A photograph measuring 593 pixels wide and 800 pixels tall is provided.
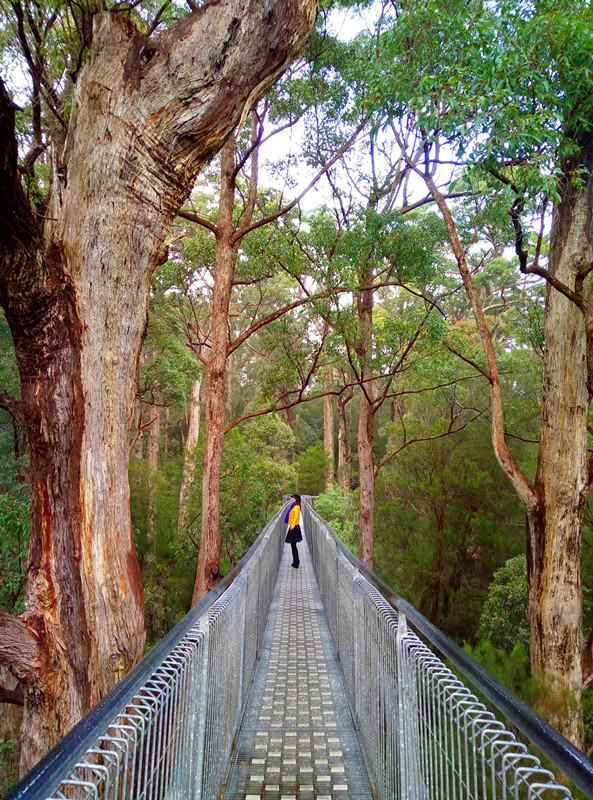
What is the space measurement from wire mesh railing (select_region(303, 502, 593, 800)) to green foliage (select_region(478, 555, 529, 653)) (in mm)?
8157

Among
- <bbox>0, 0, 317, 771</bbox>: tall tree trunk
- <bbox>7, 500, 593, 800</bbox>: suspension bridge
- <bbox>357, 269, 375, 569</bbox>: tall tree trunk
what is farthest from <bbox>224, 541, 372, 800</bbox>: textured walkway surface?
<bbox>357, 269, 375, 569</bbox>: tall tree trunk

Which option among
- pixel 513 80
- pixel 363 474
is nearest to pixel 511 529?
pixel 363 474

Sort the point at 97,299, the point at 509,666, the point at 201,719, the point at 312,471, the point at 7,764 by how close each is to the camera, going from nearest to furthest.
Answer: the point at 201,719 → the point at 97,299 → the point at 509,666 → the point at 7,764 → the point at 312,471

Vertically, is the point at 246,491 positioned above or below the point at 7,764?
above

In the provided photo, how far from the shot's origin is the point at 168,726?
2123 millimetres

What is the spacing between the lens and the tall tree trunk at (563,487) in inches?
262

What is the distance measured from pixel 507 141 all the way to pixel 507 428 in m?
9.04

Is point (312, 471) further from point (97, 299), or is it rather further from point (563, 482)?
point (97, 299)

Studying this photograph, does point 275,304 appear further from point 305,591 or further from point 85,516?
point 85,516

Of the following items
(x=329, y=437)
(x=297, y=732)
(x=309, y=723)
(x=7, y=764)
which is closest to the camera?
(x=297, y=732)

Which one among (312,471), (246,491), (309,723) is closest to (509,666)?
(309,723)

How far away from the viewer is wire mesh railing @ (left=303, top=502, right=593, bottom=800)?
145 centimetres

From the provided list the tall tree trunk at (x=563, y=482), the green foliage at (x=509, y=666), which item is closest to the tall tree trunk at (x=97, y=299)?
the tall tree trunk at (x=563, y=482)

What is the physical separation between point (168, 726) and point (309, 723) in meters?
2.60
